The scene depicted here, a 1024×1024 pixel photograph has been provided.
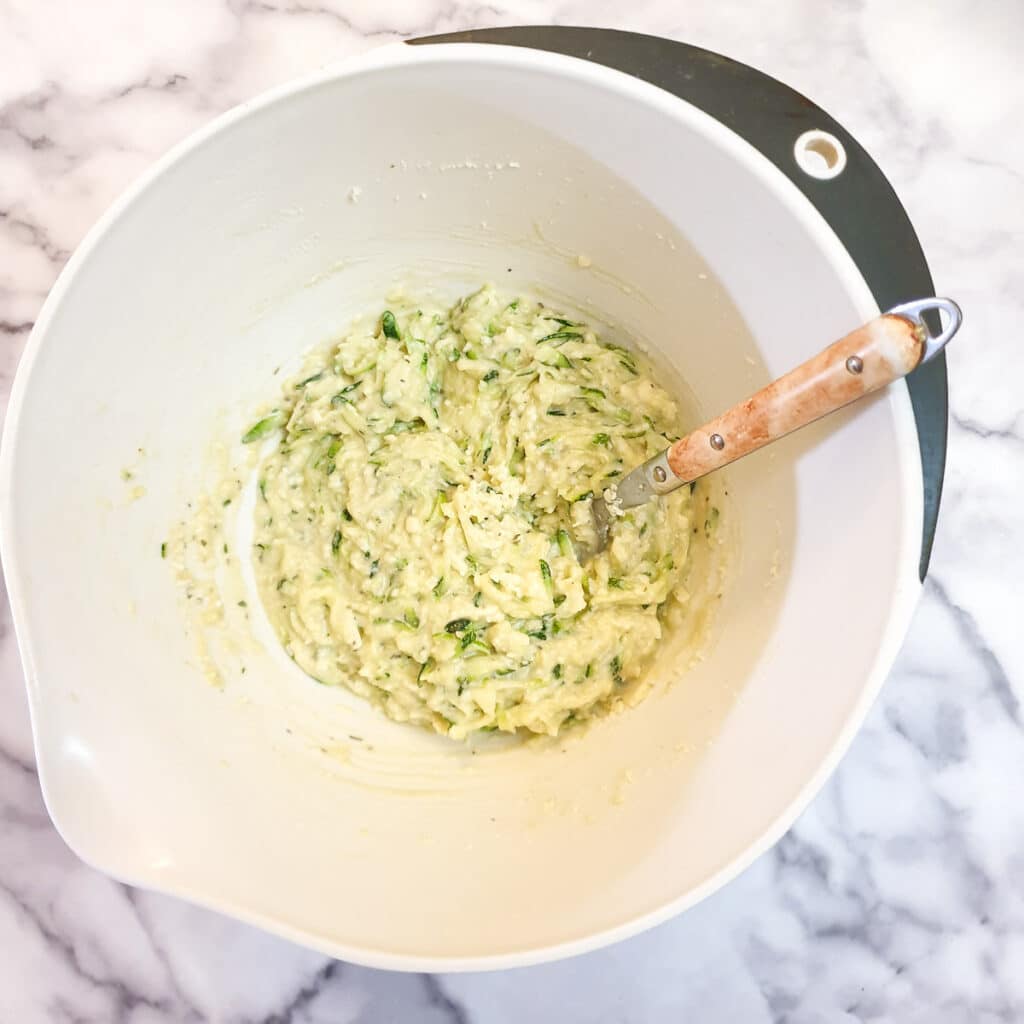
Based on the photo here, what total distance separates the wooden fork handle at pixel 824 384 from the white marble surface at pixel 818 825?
25.4 inches

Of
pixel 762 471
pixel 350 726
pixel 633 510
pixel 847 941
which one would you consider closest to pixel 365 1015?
pixel 350 726

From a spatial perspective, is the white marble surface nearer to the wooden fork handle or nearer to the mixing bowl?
the mixing bowl

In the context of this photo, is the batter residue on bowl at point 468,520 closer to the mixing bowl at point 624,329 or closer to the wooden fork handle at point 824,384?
the mixing bowl at point 624,329

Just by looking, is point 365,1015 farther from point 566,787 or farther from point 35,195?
point 35,195

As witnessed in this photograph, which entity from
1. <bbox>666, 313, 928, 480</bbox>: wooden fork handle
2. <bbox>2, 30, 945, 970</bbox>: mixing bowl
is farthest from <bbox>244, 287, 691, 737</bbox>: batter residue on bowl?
<bbox>666, 313, 928, 480</bbox>: wooden fork handle

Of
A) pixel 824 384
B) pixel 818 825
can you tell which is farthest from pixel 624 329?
pixel 818 825

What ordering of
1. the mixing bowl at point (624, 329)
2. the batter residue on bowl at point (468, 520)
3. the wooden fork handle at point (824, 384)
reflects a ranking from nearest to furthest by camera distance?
the wooden fork handle at point (824, 384)
the mixing bowl at point (624, 329)
the batter residue on bowl at point (468, 520)

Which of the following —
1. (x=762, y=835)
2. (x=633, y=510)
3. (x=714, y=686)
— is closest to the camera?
(x=762, y=835)

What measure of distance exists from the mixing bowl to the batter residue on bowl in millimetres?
88

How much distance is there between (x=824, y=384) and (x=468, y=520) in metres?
0.66

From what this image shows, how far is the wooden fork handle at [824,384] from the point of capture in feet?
3.42

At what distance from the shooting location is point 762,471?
1369 millimetres

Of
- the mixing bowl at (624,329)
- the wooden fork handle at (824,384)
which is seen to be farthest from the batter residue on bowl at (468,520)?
the wooden fork handle at (824,384)

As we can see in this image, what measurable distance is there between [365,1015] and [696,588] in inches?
37.9
